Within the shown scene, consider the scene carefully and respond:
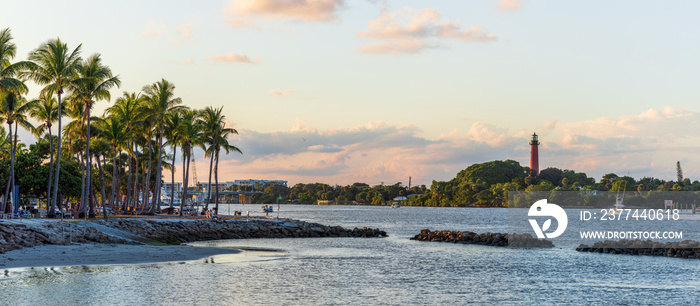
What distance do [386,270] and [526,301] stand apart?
41.7ft

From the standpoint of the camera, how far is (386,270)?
42750mm

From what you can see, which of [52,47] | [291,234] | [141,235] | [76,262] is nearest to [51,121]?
[52,47]

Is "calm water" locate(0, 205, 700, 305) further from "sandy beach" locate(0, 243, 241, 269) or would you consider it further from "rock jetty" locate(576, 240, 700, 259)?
"rock jetty" locate(576, 240, 700, 259)

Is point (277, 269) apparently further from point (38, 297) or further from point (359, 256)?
point (38, 297)

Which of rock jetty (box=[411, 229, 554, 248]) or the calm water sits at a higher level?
rock jetty (box=[411, 229, 554, 248])

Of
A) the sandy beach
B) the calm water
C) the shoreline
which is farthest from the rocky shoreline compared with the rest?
the calm water

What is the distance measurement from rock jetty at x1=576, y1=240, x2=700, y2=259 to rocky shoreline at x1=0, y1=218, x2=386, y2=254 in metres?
29.3

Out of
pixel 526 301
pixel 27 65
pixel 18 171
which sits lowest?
pixel 526 301

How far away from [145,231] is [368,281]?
1200 inches

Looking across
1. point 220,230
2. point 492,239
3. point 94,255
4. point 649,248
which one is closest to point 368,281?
point 94,255

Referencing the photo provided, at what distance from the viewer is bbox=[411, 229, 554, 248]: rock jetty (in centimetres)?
6488

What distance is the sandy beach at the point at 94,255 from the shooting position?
37812 millimetres

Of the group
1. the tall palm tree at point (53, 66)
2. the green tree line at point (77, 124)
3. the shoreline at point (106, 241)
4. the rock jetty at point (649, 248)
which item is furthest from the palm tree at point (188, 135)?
the rock jetty at point (649, 248)

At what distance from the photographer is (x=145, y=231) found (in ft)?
198
